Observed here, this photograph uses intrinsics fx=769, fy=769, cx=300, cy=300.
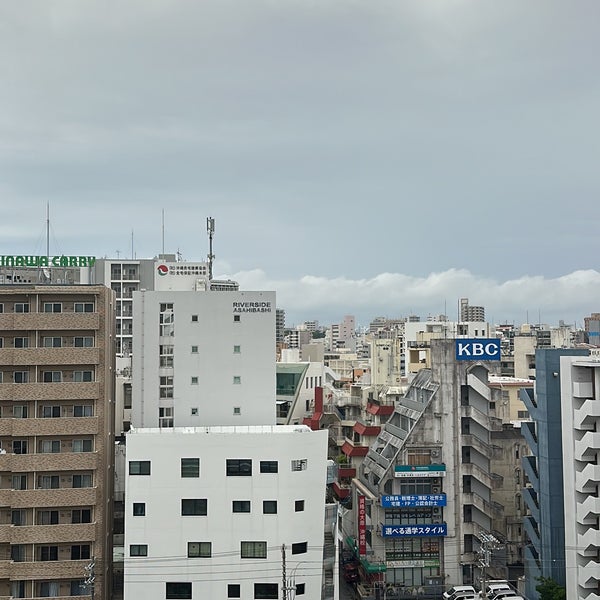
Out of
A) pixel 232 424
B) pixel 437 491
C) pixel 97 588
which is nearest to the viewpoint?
pixel 97 588

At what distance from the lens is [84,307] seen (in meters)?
53.8

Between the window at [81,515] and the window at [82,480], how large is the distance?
5.20 feet

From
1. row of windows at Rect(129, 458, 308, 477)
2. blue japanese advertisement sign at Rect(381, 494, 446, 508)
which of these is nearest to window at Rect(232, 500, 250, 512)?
row of windows at Rect(129, 458, 308, 477)

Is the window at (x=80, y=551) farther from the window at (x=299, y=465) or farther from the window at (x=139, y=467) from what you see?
the window at (x=299, y=465)

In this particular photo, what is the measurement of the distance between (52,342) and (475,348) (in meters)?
32.7

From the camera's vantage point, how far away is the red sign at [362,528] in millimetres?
61562

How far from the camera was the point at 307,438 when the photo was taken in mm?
49469

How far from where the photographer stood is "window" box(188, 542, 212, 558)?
48.3 metres

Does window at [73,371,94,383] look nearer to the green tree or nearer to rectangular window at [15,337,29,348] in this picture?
rectangular window at [15,337,29,348]

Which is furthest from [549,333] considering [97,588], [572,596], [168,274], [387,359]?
[97,588]

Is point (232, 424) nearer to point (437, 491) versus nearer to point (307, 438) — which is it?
point (307, 438)

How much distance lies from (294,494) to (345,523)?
1018 inches

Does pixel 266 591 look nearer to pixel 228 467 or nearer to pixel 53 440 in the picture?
pixel 228 467

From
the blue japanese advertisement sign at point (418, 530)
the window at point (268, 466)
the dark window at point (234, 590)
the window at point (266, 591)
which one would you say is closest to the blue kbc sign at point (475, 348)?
the blue japanese advertisement sign at point (418, 530)
